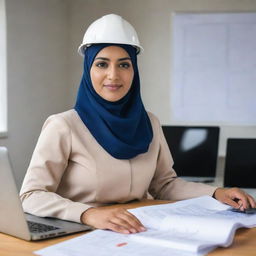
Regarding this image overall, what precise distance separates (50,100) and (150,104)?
2.98 ft

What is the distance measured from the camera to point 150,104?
4.33m

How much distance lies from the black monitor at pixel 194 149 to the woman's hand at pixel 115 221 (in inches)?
80.9

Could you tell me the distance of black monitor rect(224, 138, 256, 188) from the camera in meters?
2.96

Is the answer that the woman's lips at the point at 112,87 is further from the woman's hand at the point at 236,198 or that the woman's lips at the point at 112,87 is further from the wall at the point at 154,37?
the wall at the point at 154,37

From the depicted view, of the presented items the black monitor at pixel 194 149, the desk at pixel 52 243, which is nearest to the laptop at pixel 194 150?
the black monitor at pixel 194 149

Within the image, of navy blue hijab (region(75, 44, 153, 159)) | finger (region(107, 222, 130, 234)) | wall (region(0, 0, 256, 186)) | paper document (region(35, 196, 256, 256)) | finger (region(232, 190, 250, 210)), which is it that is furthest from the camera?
wall (region(0, 0, 256, 186))

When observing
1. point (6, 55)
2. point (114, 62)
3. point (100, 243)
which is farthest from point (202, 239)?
point (6, 55)

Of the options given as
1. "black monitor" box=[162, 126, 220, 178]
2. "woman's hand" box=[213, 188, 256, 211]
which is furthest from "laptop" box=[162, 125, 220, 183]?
"woman's hand" box=[213, 188, 256, 211]

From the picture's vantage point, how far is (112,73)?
1.64m

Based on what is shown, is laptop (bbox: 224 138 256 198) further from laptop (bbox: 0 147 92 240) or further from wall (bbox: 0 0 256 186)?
laptop (bbox: 0 147 92 240)

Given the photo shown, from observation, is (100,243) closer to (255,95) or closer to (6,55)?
(6,55)

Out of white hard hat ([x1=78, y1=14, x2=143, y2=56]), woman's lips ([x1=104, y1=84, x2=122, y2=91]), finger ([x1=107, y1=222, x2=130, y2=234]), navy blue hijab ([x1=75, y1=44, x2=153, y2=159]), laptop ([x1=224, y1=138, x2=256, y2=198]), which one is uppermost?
white hard hat ([x1=78, y1=14, x2=143, y2=56])

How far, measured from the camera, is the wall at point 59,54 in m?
3.94

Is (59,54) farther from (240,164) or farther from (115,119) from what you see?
(115,119)
